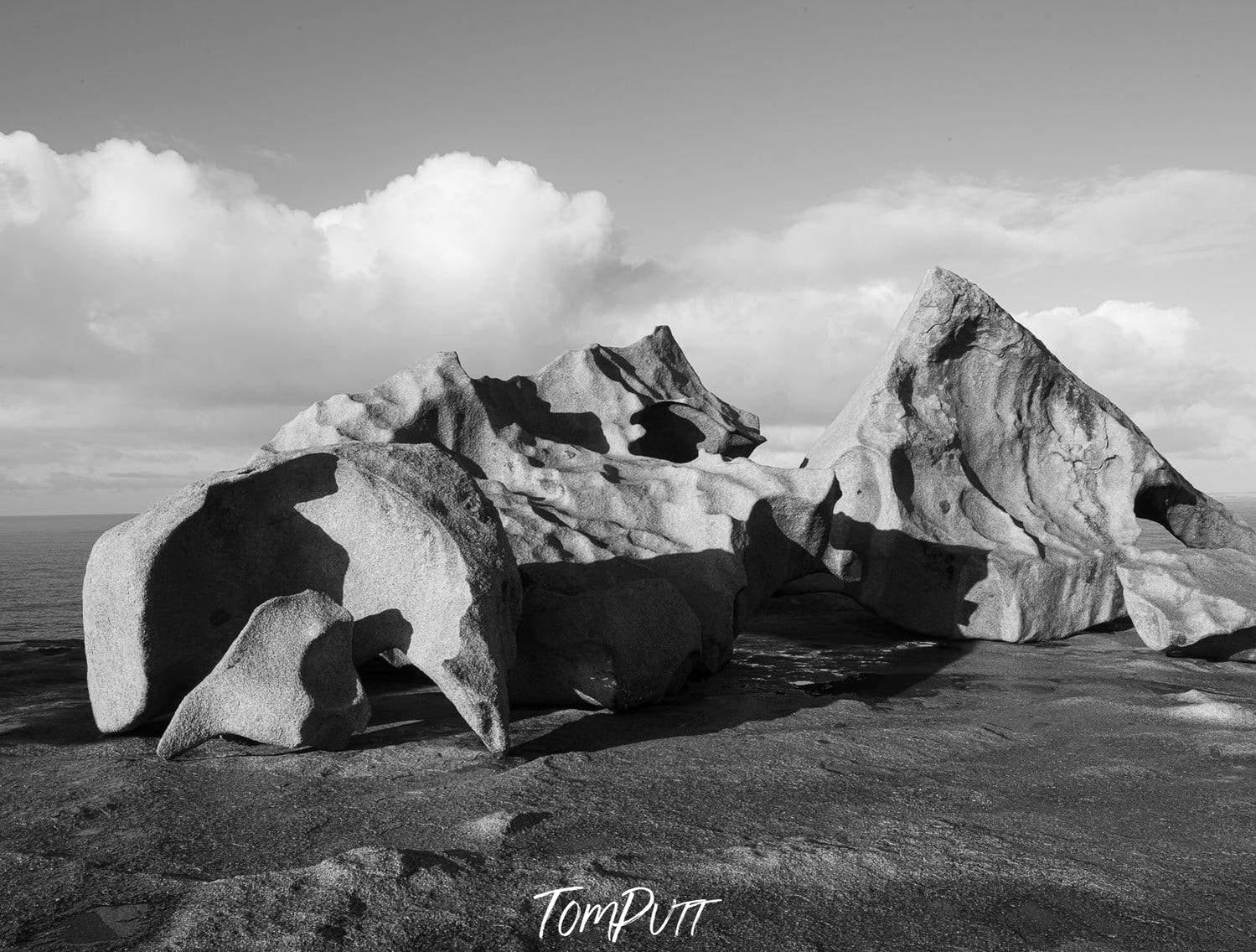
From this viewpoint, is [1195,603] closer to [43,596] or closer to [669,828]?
[669,828]

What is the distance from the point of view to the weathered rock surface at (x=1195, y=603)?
9188 millimetres

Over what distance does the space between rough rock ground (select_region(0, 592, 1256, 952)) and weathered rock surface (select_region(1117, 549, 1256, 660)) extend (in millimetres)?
2171

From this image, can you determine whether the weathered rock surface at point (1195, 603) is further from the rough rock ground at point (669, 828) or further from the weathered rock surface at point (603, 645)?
the weathered rock surface at point (603, 645)

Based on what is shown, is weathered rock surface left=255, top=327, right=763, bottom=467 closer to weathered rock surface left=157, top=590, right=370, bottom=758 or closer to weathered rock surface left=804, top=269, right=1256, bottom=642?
weathered rock surface left=804, top=269, right=1256, bottom=642

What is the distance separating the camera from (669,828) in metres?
4.32

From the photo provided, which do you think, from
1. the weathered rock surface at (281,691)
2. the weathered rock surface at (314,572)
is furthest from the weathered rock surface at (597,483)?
the weathered rock surface at (281,691)

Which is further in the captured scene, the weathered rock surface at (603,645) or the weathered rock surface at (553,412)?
the weathered rock surface at (553,412)

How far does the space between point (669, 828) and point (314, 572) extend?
3.04m

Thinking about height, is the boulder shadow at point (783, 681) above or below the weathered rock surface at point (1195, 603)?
below

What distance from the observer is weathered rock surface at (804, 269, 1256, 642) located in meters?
10.7

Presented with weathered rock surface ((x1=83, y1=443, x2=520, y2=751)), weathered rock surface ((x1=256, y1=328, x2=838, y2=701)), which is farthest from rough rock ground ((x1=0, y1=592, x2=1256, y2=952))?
weathered rock surface ((x1=256, y1=328, x2=838, y2=701))

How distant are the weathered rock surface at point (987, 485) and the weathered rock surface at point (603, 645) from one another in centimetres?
429

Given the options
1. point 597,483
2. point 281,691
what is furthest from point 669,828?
point 597,483

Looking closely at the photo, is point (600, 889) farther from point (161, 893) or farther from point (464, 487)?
point (464, 487)
